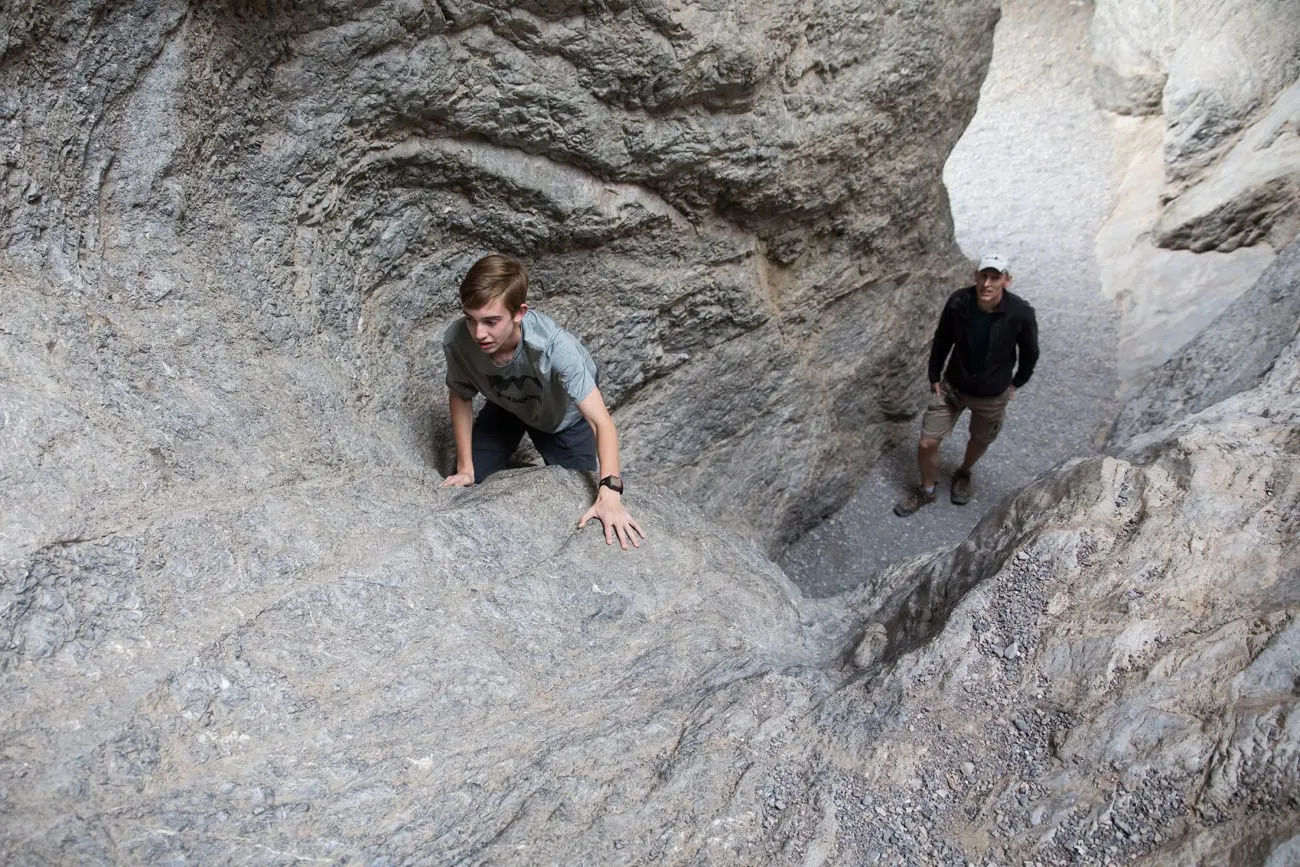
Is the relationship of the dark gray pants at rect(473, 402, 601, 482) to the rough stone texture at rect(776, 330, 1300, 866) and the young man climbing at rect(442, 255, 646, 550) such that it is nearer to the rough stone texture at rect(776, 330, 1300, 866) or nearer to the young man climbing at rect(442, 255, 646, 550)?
the young man climbing at rect(442, 255, 646, 550)

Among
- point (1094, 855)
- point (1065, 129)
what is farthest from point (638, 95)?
point (1065, 129)

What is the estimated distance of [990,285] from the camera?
440 cm

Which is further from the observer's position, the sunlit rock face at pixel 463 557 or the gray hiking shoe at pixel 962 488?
the gray hiking shoe at pixel 962 488

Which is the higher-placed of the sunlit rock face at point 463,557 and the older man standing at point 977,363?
the sunlit rock face at point 463,557

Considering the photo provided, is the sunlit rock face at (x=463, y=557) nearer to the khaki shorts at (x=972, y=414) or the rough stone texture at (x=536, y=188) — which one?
the rough stone texture at (x=536, y=188)

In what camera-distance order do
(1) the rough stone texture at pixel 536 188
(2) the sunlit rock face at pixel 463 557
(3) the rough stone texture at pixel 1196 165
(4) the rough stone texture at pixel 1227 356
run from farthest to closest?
(3) the rough stone texture at pixel 1196 165
(4) the rough stone texture at pixel 1227 356
(1) the rough stone texture at pixel 536 188
(2) the sunlit rock face at pixel 463 557

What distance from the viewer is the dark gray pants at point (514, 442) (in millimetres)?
3484

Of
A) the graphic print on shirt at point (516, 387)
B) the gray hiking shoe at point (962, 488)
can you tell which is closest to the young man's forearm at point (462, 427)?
the graphic print on shirt at point (516, 387)

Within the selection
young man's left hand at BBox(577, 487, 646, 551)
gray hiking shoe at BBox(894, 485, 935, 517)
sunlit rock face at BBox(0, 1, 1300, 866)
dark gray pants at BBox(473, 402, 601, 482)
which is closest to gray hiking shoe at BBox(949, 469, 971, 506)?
gray hiking shoe at BBox(894, 485, 935, 517)

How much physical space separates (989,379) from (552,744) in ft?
11.4

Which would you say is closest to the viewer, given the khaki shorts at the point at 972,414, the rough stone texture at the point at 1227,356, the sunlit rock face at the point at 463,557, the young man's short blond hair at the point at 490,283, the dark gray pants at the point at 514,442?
the sunlit rock face at the point at 463,557

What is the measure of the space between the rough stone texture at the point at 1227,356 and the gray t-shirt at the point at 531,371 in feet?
7.61

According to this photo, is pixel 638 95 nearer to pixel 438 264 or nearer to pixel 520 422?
pixel 438 264

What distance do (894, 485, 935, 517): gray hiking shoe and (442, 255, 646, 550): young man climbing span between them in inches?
99.6
